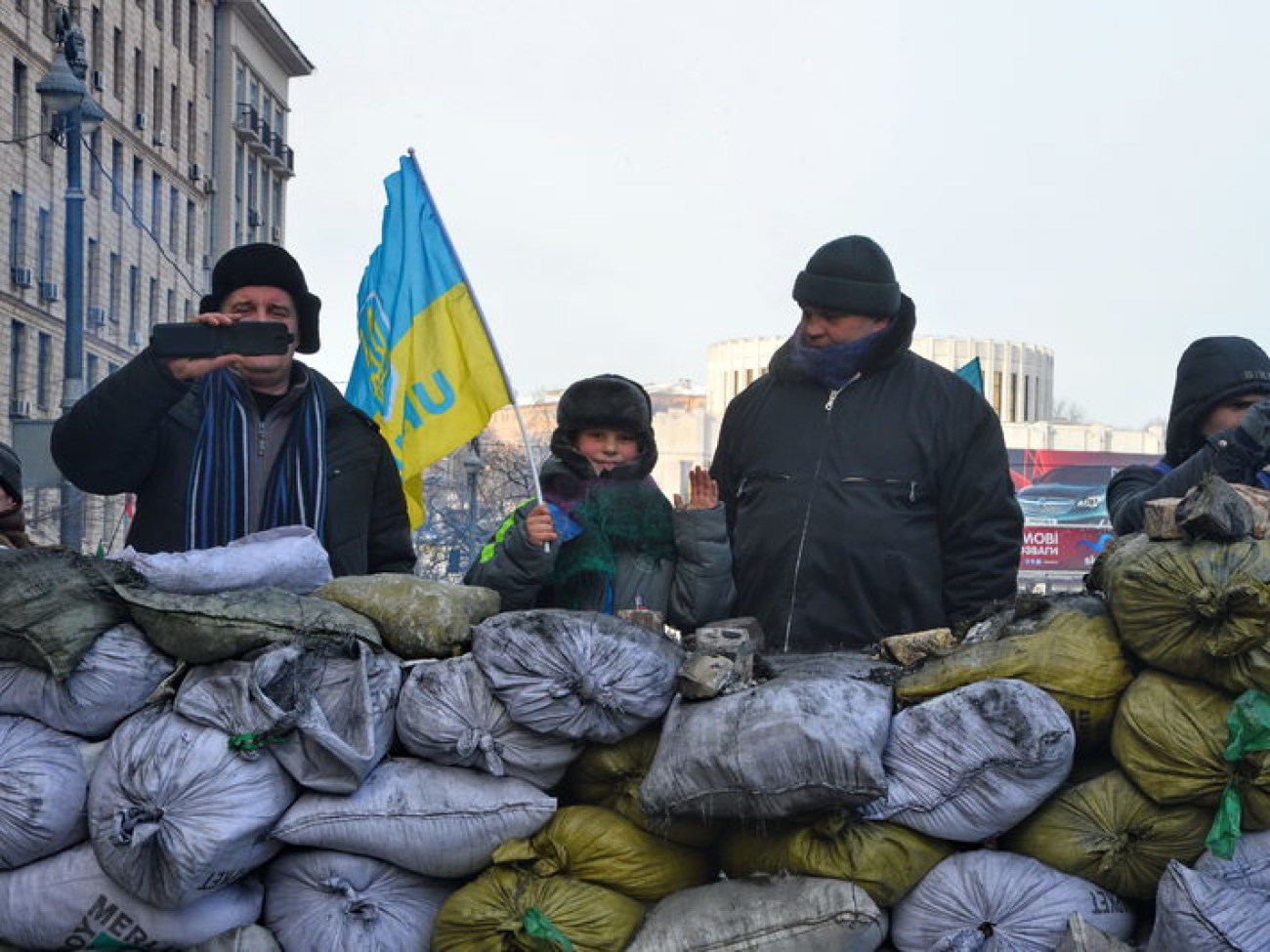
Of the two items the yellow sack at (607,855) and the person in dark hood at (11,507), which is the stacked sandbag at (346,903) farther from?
the person in dark hood at (11,507)

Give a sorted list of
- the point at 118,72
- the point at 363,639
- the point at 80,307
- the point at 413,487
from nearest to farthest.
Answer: the point at 363,639
the point at 413,487
the point at 80,307
the point at 118,72

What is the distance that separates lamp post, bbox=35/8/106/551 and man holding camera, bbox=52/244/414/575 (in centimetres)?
902

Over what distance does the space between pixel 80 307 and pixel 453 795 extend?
12.2 m

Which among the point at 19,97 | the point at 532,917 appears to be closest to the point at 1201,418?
the point at 532,917

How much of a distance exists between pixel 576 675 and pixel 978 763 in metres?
0.72

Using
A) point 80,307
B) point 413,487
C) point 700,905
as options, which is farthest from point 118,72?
point 700,905

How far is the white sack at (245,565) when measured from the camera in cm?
334

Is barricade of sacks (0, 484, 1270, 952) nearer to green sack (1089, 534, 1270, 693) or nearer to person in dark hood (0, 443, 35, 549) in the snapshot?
green sack (1089, 534, 1270, 693)

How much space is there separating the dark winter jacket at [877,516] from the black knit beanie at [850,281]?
10 centimetres

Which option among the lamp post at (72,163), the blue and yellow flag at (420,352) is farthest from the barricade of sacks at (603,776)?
the lamp post at (72,163)

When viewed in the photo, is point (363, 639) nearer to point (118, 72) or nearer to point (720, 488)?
point (720, 488)

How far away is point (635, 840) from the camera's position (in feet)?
10.5

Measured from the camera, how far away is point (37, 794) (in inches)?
125

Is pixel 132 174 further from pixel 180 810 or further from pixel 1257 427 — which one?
pixel 180 810
